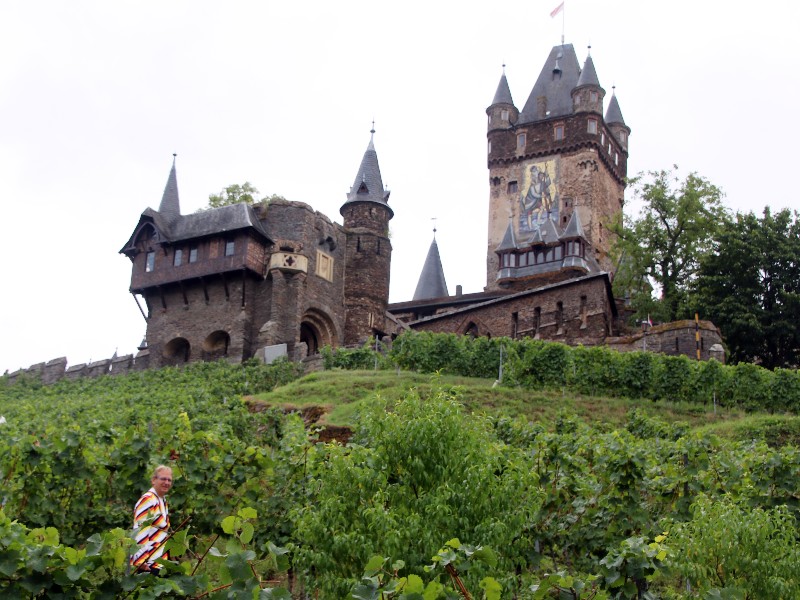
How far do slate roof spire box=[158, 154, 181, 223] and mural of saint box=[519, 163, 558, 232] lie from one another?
2769cm

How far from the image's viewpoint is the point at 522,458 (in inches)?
603

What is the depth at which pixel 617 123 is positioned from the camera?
80812 mm

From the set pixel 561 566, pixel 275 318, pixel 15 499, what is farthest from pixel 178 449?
pixel 275 318

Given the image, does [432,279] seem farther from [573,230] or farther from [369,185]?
[369,185]

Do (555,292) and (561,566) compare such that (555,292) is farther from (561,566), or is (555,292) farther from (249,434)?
(561,566)

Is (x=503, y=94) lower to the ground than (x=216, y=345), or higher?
higher

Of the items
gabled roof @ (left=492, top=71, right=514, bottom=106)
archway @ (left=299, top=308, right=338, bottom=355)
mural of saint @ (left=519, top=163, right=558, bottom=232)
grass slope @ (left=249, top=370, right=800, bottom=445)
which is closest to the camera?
grass slope @ (left=249, top=370, right=800, bottom=445)

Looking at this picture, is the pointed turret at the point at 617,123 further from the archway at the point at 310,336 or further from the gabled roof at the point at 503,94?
the archway at the point at 310,336

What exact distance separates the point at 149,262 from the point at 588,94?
36245 mm

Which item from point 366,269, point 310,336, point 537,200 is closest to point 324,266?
point 366,269

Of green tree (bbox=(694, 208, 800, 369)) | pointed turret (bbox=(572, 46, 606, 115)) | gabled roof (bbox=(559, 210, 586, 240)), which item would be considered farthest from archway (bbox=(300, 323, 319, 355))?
pointed turret (bbox=(572, 46, 606, 115))

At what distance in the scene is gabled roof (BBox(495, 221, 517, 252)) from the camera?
68688mm

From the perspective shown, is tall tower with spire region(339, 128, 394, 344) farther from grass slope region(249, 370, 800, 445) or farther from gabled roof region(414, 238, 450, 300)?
gabled roof region(414, 238, 450, 300)

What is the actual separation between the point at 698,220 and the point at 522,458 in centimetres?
3915
